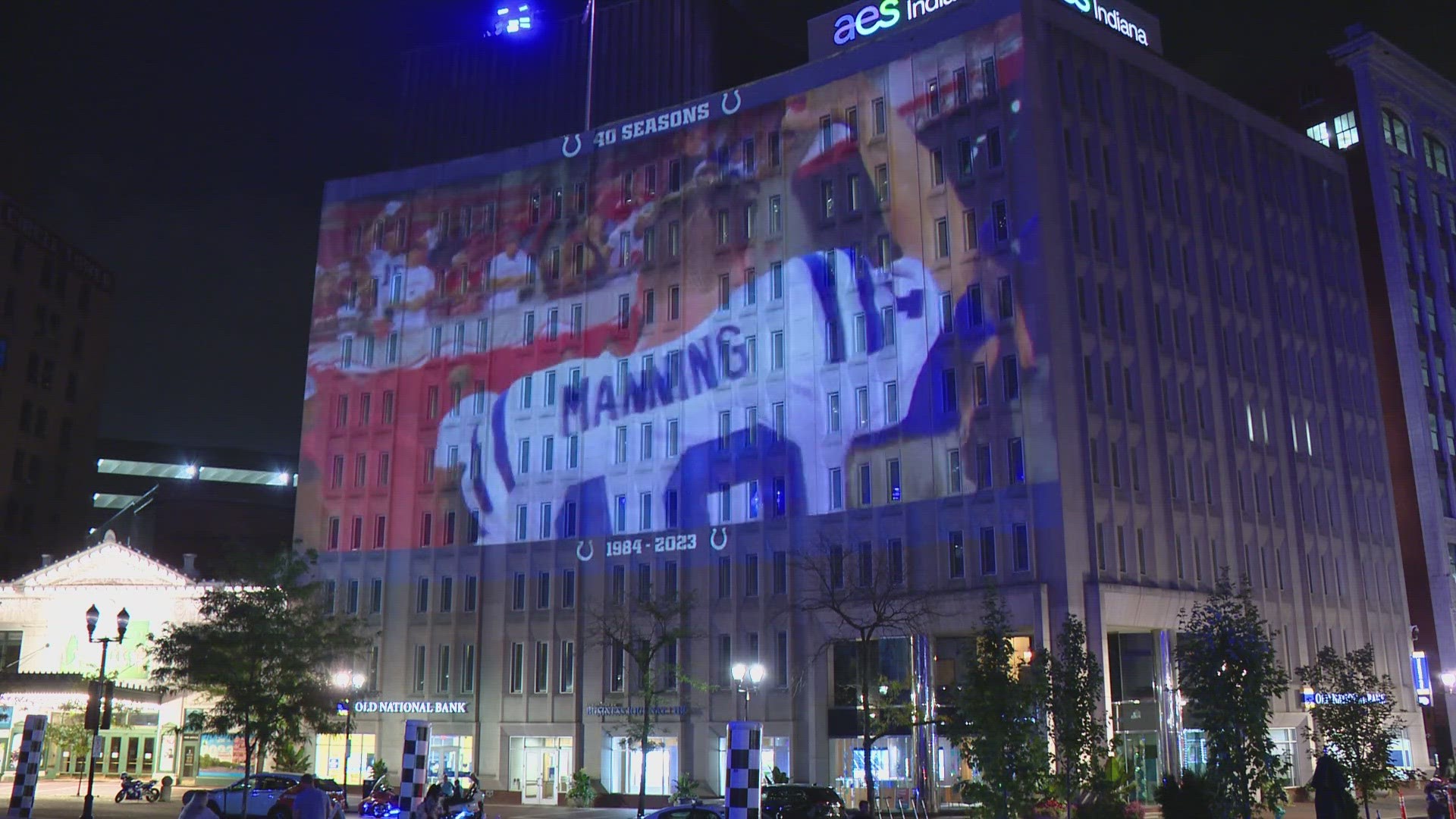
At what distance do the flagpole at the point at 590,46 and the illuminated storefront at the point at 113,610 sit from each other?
40.1m

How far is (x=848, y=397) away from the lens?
6675 cm

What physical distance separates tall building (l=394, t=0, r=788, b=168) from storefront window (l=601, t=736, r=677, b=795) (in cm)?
4174

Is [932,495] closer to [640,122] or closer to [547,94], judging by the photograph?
[640,122]

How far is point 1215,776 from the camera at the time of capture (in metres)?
29.0

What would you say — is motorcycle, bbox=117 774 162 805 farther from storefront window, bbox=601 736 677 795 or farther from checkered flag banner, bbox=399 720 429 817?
checkered flag banner, bbox=399 720 429 817

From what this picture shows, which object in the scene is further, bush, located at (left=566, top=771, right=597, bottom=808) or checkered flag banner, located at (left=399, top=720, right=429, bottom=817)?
bush, located at (left=566, top=771, right=597, bottom=808)

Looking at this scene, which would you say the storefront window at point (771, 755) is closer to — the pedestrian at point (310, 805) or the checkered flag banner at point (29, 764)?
the checkered flag banner at point (29, 764)

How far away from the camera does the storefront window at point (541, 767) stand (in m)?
71.8

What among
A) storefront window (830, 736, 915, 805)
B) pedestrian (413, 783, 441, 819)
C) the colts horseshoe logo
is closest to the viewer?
pedestrian (413, 783, 441, 819)

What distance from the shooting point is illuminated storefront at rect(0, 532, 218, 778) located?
255 feet

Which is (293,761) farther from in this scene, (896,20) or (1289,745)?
(1289,745)

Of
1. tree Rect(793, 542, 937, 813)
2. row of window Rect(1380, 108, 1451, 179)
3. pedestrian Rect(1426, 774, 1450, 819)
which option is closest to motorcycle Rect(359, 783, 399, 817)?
tree Rect(793, 542, 937, 813)

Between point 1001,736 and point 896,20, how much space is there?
1950 inches

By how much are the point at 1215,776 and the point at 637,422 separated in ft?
161
